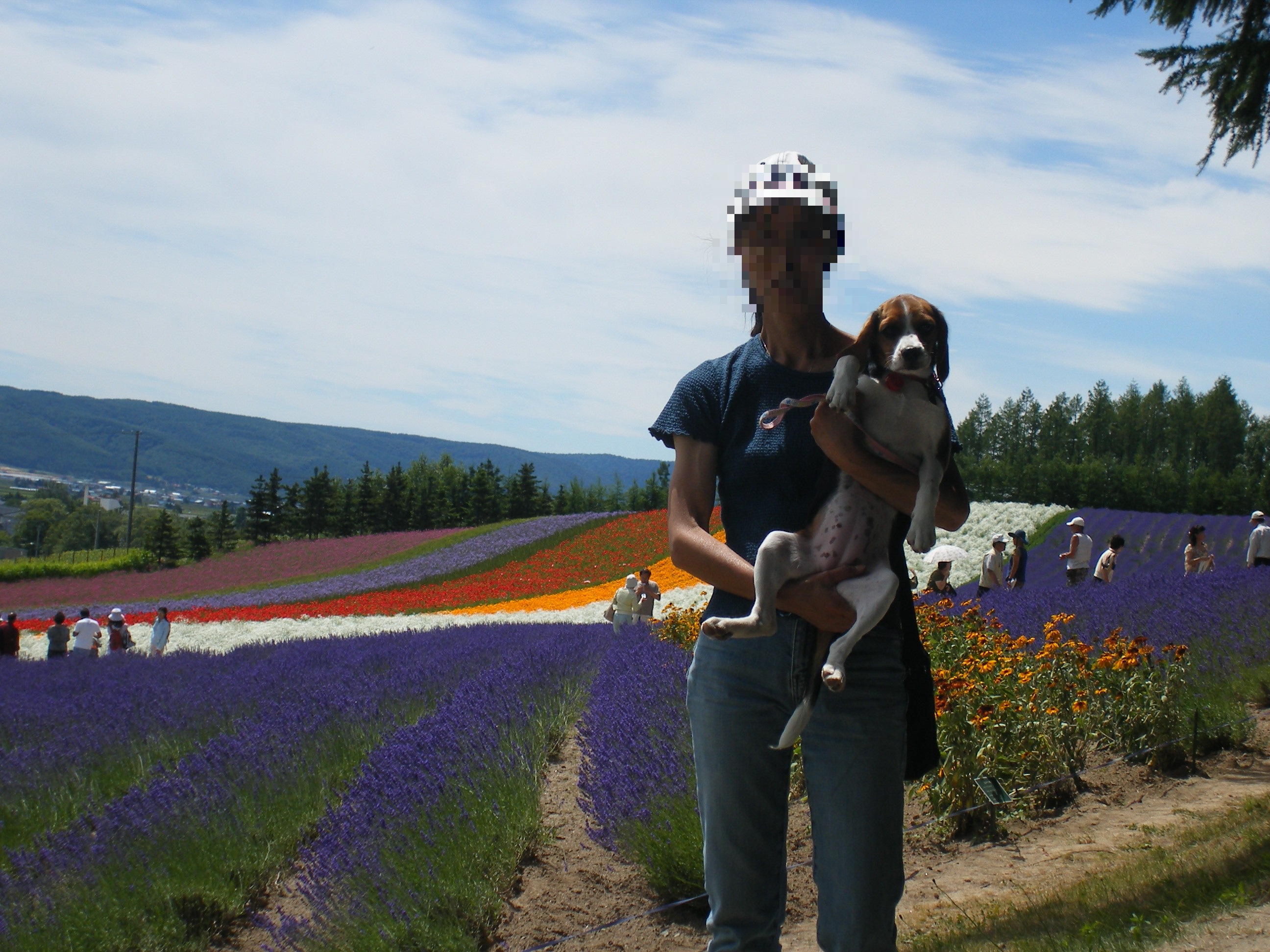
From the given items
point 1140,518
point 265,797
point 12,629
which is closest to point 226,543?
point 12,629

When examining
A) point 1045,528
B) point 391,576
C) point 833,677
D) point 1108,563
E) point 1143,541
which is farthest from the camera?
point 391,576

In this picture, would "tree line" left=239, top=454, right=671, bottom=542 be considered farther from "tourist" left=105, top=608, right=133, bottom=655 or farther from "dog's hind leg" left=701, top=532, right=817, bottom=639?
"dog's hind leg" left=701, top=532, right=817, bottom=639

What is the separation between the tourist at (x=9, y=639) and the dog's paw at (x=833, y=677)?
1529cm

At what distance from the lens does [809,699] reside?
67.1 inches

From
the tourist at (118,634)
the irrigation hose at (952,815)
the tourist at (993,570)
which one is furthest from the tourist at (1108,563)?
the tourist at (118,634)

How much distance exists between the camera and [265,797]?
4.33 meters

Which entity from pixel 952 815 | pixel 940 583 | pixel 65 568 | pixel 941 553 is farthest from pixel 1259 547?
pixel 65 568

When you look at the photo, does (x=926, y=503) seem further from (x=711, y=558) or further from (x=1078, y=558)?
(x=1078, y=558)

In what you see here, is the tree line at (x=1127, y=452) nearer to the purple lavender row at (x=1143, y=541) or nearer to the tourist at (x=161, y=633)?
the purple lavender row at (x=1143, y=541)

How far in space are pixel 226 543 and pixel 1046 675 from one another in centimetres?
5958

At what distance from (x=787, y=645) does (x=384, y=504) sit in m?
58.4

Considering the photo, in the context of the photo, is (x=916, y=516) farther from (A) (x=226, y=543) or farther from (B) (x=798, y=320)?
(A) (x=226, y=543)

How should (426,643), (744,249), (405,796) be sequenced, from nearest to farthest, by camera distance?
1. (744,249)
2. (405,796)
3. (426,643)

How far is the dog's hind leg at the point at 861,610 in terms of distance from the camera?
1628mm
